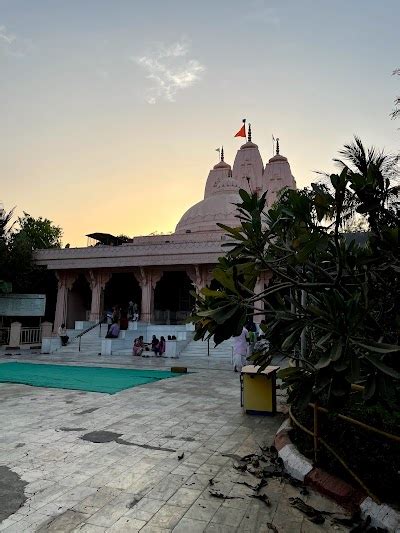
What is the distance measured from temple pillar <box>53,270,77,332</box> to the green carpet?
11.0m

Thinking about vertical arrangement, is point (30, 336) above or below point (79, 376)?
above

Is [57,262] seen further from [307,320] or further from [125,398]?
[307,320]

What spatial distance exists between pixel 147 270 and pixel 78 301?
21.0 ft

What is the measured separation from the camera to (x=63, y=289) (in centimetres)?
2439

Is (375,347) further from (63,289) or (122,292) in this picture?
(122,292)

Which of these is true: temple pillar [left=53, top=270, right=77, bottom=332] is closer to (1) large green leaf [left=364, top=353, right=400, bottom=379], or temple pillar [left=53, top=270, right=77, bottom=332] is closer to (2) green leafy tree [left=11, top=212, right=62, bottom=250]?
(2) green leafy tree [left=11, top=212, right=62, bottom=250]

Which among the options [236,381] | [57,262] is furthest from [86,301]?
[236,381]

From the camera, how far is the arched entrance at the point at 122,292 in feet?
88.5

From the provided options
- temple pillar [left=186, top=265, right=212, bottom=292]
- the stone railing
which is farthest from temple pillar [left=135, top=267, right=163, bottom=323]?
the stone railing

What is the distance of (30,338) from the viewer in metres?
20.4

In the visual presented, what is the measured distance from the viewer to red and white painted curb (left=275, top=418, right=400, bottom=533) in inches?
113

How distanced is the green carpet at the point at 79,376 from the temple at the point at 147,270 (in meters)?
9.35

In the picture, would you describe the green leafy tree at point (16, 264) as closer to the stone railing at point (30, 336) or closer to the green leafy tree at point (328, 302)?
the stone railing at point (30, 336)

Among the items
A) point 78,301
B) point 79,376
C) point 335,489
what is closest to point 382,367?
point 335,489
